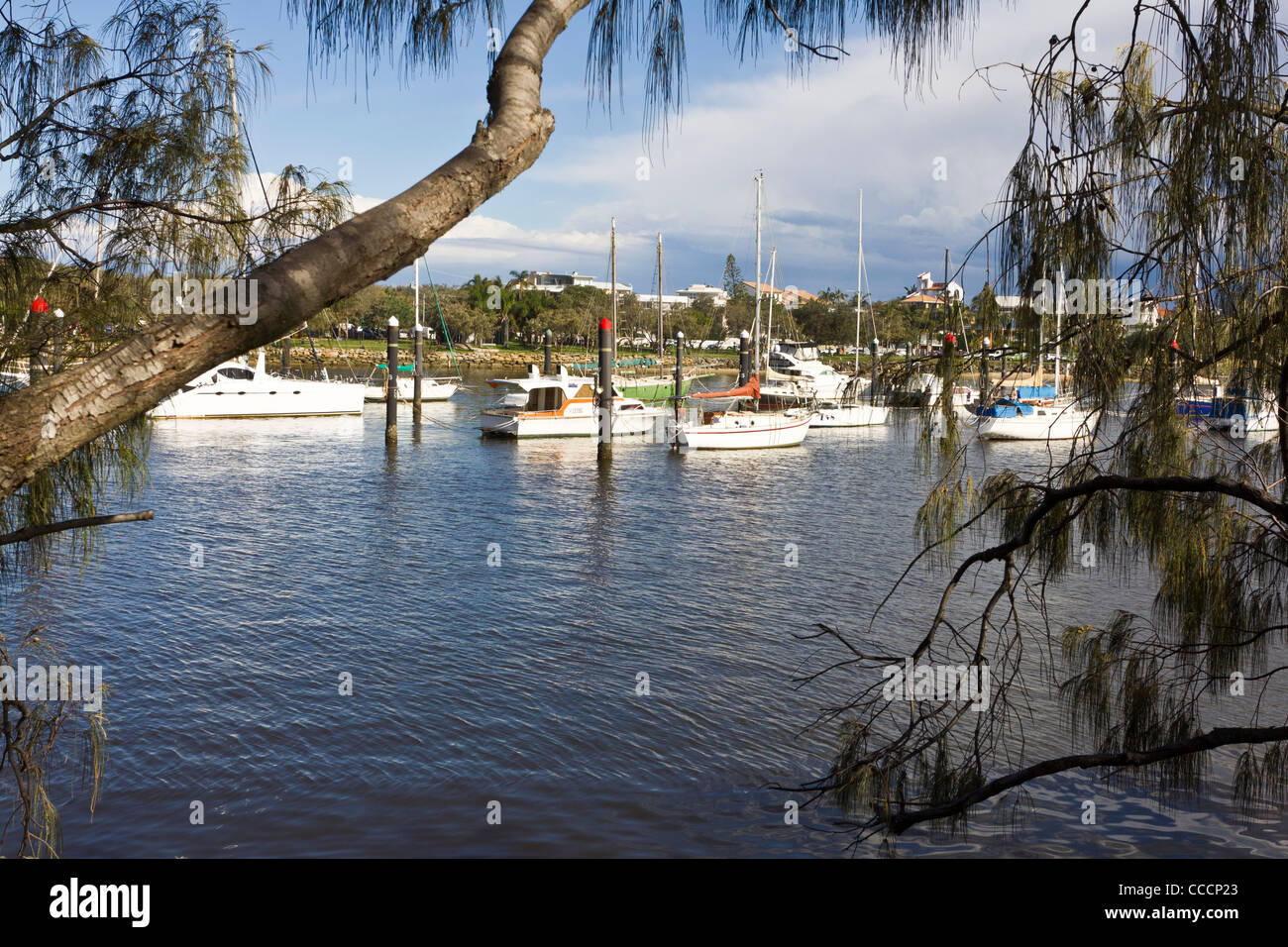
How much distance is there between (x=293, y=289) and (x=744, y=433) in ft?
87.5

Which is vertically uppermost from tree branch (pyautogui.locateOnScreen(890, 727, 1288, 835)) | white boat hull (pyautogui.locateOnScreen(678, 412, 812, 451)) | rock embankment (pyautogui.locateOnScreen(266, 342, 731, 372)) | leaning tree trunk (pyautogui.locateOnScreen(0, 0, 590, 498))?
rock embankment (pyautogui.locateOnScreen(266, 342, 731, 372))

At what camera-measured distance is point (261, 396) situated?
33281mm

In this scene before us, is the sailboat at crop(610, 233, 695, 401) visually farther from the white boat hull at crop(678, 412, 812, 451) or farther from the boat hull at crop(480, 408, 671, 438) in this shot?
the white boat hull at crop(678, 412, 812, 451)

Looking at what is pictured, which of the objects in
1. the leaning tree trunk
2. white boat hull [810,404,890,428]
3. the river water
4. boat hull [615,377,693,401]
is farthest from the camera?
boat hull [615,377,693,401]

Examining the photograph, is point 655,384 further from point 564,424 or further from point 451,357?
point 451,357

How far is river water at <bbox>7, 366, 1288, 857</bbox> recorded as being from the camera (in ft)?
22.2

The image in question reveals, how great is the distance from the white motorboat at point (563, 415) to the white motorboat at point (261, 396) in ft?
19.8

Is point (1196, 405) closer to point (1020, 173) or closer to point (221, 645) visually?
point (1020, 173)

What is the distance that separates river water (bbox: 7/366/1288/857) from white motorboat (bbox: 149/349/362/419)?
43.5ft

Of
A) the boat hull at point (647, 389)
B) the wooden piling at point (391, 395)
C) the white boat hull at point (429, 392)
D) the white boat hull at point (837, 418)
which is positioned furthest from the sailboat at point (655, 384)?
the wooden piling at point (391, 395)

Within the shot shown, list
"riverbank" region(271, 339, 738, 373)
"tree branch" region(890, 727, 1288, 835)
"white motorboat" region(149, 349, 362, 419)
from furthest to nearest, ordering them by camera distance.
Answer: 1. "riverbank" region(271, 339, 738, 373)
2. "white motorboat" region(149, 349, 362, 419)
3. "tree branch" region(890, 727, 1288, 835)

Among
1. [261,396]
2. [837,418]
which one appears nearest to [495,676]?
[837,418]

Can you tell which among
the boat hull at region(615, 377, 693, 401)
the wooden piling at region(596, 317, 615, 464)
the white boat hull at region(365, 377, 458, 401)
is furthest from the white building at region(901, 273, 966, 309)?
the white boat hull at region(365, 377, 458, 401)

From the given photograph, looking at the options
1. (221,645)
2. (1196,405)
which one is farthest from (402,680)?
(1196,405)
